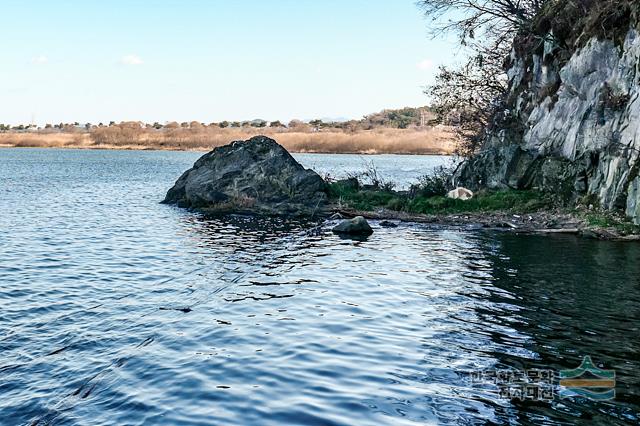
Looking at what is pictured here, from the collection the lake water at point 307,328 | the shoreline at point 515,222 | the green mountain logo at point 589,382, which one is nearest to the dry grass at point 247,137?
the shoreline at point 515,222

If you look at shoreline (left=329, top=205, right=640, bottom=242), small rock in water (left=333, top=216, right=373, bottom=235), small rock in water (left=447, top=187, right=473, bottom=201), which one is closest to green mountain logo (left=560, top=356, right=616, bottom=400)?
shoreline (left=329, top=205, right=640, bottom=242)

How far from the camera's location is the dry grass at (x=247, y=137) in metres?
111

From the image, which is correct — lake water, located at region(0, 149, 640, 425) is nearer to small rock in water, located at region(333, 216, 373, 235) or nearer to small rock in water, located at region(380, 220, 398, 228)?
small rock in water, located at region(333, 216, 373, 235)

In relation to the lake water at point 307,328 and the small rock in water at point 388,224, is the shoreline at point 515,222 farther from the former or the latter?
the lake water at point 307,328

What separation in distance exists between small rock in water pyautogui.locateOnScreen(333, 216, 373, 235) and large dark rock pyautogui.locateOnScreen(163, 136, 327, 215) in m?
5.95

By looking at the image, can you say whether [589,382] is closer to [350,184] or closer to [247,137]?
[350,184]

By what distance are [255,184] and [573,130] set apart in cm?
1688

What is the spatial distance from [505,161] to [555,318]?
21.2 metres

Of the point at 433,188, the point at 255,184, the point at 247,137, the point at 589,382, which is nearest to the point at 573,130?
the point at 433,188

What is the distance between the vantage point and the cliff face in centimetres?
2548

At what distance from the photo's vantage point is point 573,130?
29.5 m

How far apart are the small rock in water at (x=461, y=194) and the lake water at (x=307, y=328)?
7800 mm

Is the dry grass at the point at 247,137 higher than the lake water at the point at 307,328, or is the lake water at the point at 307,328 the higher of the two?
the dry grass at the point at 247,137

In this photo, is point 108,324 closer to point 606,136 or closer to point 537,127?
point 606,136
